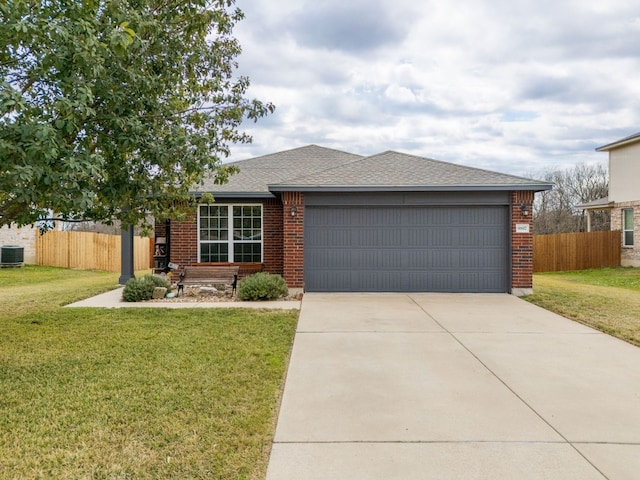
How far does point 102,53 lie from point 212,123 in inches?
138

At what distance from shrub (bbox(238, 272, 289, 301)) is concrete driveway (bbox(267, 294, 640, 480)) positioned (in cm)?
262

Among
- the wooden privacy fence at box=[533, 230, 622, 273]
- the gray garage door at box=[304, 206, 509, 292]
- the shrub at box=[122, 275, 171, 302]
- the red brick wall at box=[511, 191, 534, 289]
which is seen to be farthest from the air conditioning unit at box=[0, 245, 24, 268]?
the wooden privacy fence at box=[533, 230, 622, 273]

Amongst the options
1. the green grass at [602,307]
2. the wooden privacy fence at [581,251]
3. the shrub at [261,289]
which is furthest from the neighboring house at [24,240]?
the wooden privacy fence at [581,251]

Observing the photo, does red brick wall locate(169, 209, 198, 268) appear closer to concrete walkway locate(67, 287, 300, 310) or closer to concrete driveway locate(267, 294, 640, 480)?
concrete walkway locate(67, 287, 300, 310)

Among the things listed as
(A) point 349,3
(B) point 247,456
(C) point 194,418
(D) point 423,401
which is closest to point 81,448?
(C) point 194,418

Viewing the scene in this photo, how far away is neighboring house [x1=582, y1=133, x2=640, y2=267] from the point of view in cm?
1897

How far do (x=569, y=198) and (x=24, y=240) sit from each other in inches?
1495

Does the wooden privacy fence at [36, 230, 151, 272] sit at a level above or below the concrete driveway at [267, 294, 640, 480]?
above

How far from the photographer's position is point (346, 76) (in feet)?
47.6

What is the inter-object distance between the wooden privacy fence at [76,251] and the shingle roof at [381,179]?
9.31 meters

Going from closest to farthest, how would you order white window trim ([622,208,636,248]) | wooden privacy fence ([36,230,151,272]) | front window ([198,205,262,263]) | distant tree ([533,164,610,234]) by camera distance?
1. front window ([198,205,262,263])
2. white window trim ([622,208,636,248])
3. wooden privacy fence ([36,230,151,272])
4. distant tree ([533,164,610,234])

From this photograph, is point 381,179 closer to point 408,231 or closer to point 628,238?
point 408,231

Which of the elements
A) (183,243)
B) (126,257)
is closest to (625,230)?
(183,243)

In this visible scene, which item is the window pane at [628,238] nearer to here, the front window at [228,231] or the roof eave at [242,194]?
the roof eave at [242,194]
